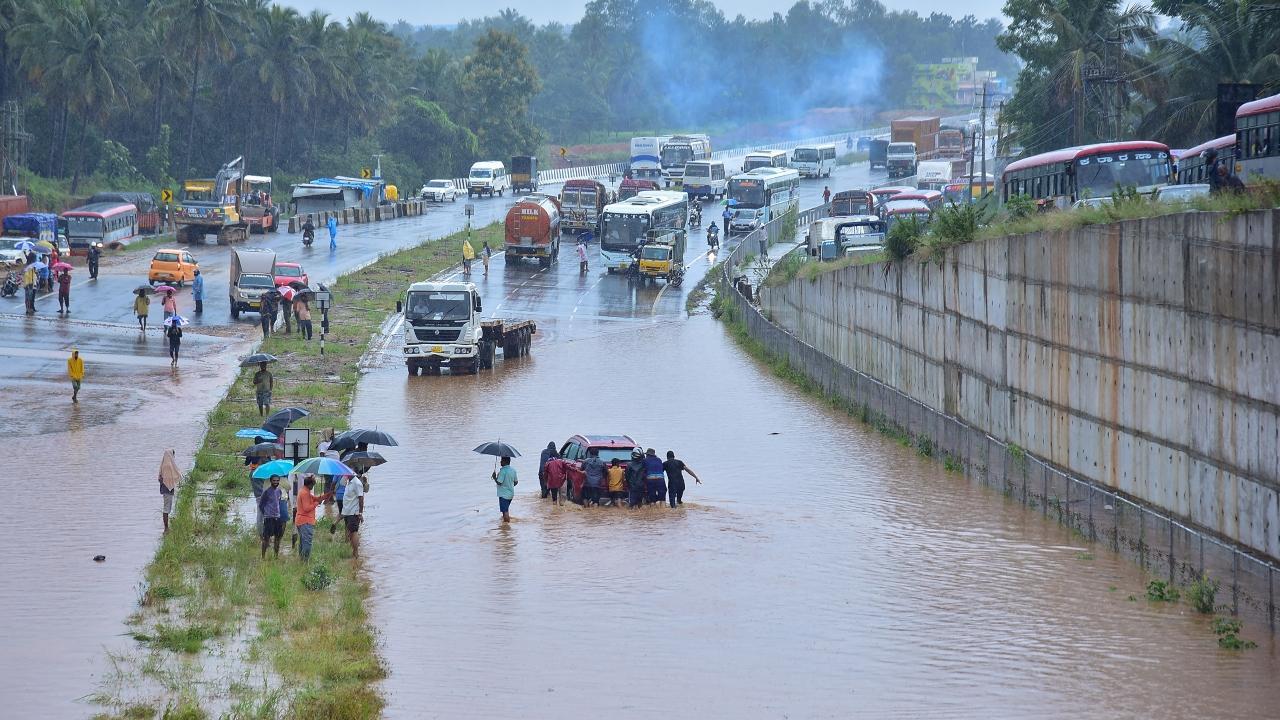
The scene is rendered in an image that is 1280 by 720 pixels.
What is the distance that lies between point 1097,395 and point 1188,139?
3325 centimetres

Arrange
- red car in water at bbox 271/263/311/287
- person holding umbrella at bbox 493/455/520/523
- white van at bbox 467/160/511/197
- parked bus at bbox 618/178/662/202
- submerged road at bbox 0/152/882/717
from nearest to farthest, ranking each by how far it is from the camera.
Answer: submerged road at bbox 0/152/882/717 → person holding umbrella at bbox 493/455/520/523 → red car in water at bbox 271/263/311/287 → parked bus at bbox 618/178/662/202 → white van at bbox 467/160/511/197

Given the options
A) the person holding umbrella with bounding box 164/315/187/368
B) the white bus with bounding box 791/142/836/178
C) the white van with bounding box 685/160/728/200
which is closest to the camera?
the person holding umbrella with bounding box 164/315/187/368

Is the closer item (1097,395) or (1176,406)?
(1176,406)

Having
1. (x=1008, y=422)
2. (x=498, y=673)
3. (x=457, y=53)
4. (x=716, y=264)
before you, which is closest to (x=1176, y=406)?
(x=1008, y=422)

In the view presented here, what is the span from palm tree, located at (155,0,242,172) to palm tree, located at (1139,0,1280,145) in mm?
58861

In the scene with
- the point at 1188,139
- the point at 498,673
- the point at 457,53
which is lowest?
the point at 498,673

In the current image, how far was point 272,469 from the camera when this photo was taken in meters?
23.8

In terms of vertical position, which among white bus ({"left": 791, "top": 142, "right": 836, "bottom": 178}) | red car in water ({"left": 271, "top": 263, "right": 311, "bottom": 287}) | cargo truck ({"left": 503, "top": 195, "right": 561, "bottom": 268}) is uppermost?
white bus ({"left": 791, "top": 142, "right": 836, "bottom": 178})

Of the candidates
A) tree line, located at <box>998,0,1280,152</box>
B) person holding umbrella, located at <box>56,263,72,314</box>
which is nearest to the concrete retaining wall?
tree line, located at <box>998,0,1280,152</box>

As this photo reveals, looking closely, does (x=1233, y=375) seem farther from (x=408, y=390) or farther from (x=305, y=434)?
(x=408, y=390)

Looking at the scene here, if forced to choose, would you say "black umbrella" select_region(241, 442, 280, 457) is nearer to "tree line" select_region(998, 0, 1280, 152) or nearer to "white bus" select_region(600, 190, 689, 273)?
"tree line" select_region(998, 0, 1280, 152)

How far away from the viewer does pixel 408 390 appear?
137 ft

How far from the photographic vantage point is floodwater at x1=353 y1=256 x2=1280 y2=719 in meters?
18.0

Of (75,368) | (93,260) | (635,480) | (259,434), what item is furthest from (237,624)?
(93,260)
